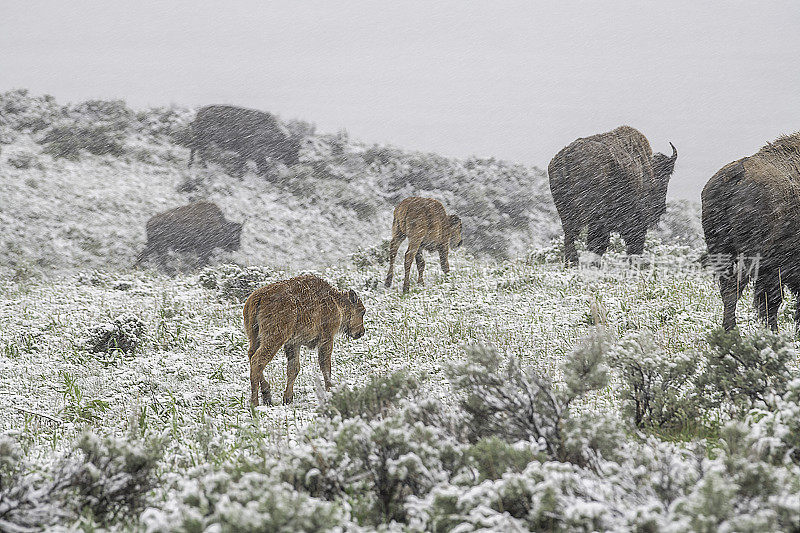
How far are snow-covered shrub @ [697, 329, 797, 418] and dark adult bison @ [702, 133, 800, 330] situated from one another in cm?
239

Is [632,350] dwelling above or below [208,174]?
below

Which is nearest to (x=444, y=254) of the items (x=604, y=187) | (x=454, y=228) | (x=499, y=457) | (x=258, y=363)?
(x=454, y=228)

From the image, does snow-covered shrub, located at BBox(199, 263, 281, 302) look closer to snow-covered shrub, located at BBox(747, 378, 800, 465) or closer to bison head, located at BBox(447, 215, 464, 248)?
bison head, located at BBox(447, 215, 464, 248)

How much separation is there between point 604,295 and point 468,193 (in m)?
21.3

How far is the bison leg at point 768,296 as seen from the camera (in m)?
6.55

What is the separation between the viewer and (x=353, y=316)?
250 inches

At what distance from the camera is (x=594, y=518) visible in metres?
2.08

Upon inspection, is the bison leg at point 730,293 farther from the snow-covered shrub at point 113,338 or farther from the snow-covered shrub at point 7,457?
the snow-covered shrub at point 113,338

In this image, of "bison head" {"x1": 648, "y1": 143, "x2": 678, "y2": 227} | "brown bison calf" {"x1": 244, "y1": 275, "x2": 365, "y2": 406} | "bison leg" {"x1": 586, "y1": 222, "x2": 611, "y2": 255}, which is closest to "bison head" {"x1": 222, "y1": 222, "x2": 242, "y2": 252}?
"bison leg" {"x1": 586, "y1": 222, "x2": 611, "y2": 255}

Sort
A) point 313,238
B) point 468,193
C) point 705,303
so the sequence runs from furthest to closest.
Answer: point 468,193 → point 313,238 → point 705,303

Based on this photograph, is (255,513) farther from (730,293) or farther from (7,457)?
(730,293)

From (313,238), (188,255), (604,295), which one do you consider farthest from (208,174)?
(604,295)

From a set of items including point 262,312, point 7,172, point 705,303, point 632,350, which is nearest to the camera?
point 632,350

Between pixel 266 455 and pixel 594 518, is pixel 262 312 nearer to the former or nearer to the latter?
pixel 266 455
